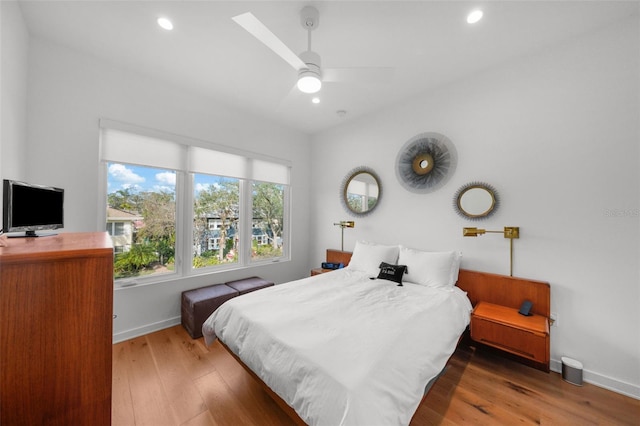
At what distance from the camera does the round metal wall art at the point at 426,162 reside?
9.52ft

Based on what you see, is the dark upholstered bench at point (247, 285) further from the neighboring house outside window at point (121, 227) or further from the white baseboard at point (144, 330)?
the neighboring house outside window at point (121, 227)

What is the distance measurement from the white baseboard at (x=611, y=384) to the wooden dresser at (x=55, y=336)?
336 cm

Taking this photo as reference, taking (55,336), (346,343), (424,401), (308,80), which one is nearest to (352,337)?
(346,343)

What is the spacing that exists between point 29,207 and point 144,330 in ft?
6.60

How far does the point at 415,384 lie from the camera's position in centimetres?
135

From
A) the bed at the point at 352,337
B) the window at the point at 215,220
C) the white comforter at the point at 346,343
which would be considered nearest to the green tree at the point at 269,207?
the window at the point at 215,220

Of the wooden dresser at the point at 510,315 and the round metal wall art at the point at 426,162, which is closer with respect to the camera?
the wooden dresser at the point at 510,315

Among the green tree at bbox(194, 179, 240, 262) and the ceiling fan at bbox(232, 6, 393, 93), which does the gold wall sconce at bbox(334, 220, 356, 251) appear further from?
the ceiling fan at bbox(232, 6, 393, 93)

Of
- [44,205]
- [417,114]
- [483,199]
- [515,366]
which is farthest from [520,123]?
[44,205]

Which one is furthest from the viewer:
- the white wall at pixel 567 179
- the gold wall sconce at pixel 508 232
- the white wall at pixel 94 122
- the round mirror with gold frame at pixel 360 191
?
the round mirror with gold frame at pixel 360 191

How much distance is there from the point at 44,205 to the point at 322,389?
6.47 ft

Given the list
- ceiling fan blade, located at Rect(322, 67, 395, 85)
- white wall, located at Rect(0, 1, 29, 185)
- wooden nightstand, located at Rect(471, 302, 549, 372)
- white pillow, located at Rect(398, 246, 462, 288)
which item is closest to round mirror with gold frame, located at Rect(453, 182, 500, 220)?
white pillow, located at Rect(398, 246, 462, 288)

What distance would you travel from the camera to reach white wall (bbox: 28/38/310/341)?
7.34 ft

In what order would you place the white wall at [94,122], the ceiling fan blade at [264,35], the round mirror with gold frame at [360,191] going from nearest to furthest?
the ceiling fan blade at [264,35] → the white wall at [94,122] → the round mirror with gold frame at [360,191]
